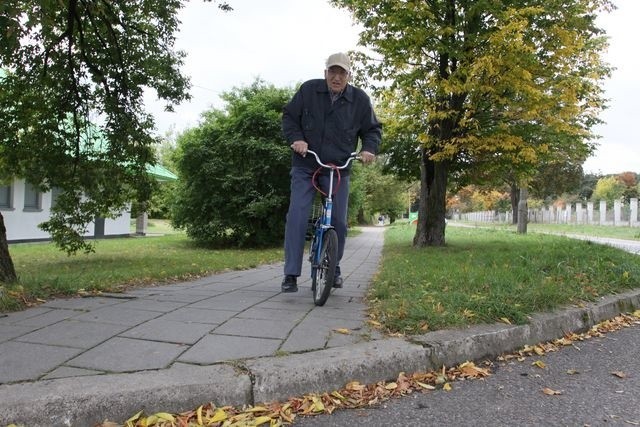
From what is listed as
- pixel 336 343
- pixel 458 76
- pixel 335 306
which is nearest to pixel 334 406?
pixel 336 343

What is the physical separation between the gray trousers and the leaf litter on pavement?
64.9 inches

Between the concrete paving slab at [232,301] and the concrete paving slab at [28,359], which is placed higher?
the concrete paving slab at [232,301]

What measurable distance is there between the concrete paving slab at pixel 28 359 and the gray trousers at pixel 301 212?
2.01 metres

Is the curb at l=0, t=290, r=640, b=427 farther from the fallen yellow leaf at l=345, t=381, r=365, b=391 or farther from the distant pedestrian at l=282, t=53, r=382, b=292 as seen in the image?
the distant pedestrian at l=282, t=53, r=382, b=292

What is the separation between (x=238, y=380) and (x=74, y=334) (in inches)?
54.4

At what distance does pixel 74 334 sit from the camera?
3.23 m

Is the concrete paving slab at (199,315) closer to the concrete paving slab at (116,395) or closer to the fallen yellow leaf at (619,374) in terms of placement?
the concrete paving slab at (116,395)

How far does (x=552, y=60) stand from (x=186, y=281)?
8.15 m

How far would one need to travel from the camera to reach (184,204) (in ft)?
51.7

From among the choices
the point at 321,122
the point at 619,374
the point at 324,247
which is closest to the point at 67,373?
the point at 324,247

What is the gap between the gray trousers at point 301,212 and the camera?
176 inches

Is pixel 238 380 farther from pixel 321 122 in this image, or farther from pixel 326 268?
pixel 321 122

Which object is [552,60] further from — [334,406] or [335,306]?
[334,406]

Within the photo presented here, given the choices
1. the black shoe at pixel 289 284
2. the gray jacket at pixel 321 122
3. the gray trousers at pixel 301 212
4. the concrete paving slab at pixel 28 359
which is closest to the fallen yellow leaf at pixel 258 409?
the concrete paving slab at pixel 28 359
